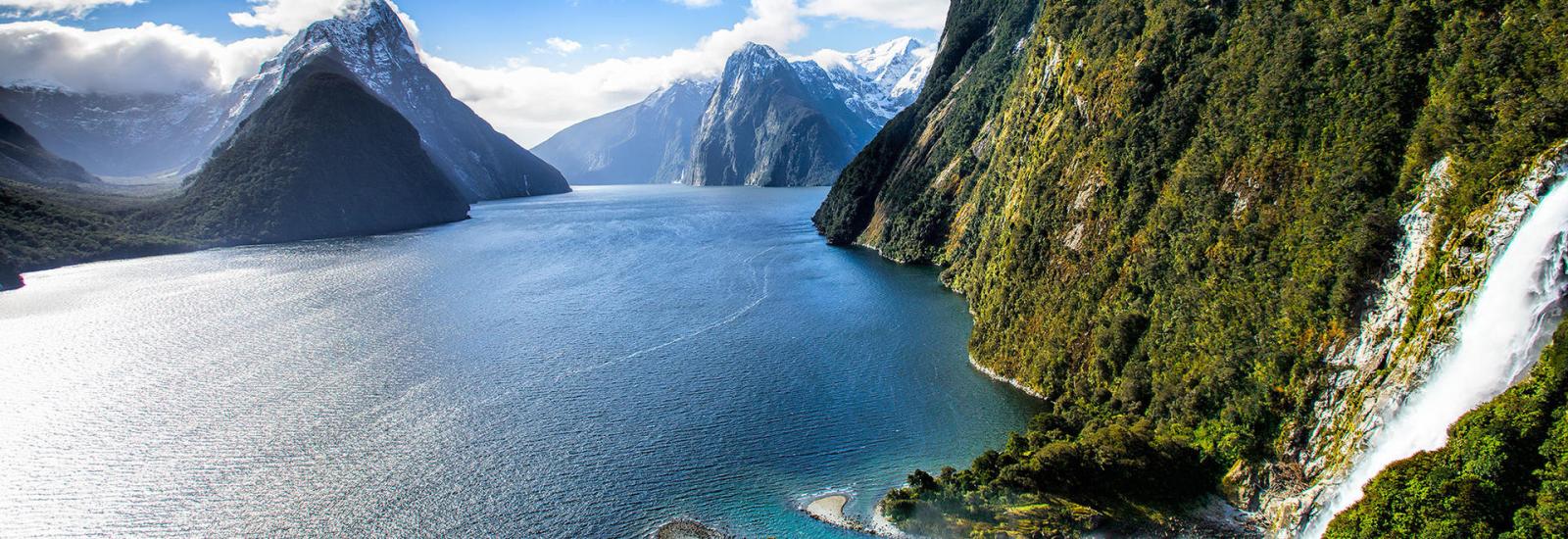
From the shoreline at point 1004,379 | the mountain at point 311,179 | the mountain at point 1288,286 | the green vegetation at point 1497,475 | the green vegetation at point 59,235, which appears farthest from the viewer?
the mountain at point 311,179

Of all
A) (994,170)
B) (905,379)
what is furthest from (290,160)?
(905,379)

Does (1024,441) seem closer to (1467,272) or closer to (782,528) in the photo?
(782,528)

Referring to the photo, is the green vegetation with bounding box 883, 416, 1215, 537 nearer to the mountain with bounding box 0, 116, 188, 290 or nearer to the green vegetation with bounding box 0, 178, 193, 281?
the mountain with bounding box 0, 116, 188, 290

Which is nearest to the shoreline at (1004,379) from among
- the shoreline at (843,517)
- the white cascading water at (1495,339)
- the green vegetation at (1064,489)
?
the green vegetation at (1064,489)

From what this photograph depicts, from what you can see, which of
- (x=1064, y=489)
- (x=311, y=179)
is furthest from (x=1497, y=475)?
(x=311, y=179)

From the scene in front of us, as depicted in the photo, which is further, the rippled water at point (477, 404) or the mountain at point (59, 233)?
the mountain at point (59, 233)

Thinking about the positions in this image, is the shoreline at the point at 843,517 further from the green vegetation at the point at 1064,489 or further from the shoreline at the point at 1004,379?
the shoreline at the point at 1004,379
